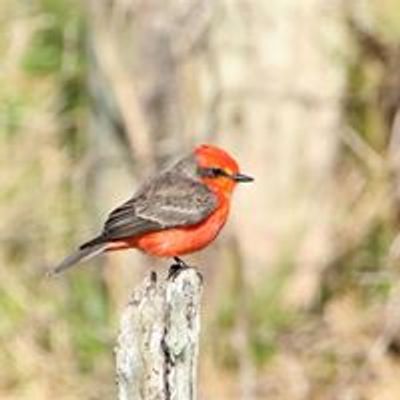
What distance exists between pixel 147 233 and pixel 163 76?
9.78 ft

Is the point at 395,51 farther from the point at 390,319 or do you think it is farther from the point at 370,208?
the point at 390,319

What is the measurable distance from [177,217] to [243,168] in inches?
136

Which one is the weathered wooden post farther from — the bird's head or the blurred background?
the blurred background

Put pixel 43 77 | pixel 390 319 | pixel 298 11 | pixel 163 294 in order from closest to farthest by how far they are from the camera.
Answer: pixel 163 294, pixel 390 319, pixel 298 11, pixel 43 77

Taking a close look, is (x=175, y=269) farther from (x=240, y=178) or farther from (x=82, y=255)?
(x=240, y=178)

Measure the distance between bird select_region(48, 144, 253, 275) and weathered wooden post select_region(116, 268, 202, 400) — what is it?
109 centimetres

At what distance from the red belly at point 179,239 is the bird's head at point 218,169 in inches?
4.1

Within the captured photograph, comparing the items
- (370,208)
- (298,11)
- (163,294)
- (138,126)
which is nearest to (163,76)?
(138,126)

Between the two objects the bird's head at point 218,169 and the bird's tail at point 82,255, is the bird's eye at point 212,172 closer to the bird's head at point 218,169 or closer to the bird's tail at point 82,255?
the bird's head at point 218,169

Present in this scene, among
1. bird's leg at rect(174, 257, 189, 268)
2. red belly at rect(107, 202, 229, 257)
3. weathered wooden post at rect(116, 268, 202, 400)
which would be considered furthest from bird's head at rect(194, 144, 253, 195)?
weathered wooden post at rect(116, 268, 202, 400)

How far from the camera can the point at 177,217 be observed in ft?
19.5

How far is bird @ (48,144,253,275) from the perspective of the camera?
586cm

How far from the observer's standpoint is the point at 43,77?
32.8 ft

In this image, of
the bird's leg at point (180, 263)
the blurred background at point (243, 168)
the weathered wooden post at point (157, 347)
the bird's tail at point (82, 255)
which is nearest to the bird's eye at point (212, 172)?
the bird's leg at point (180, 263)
